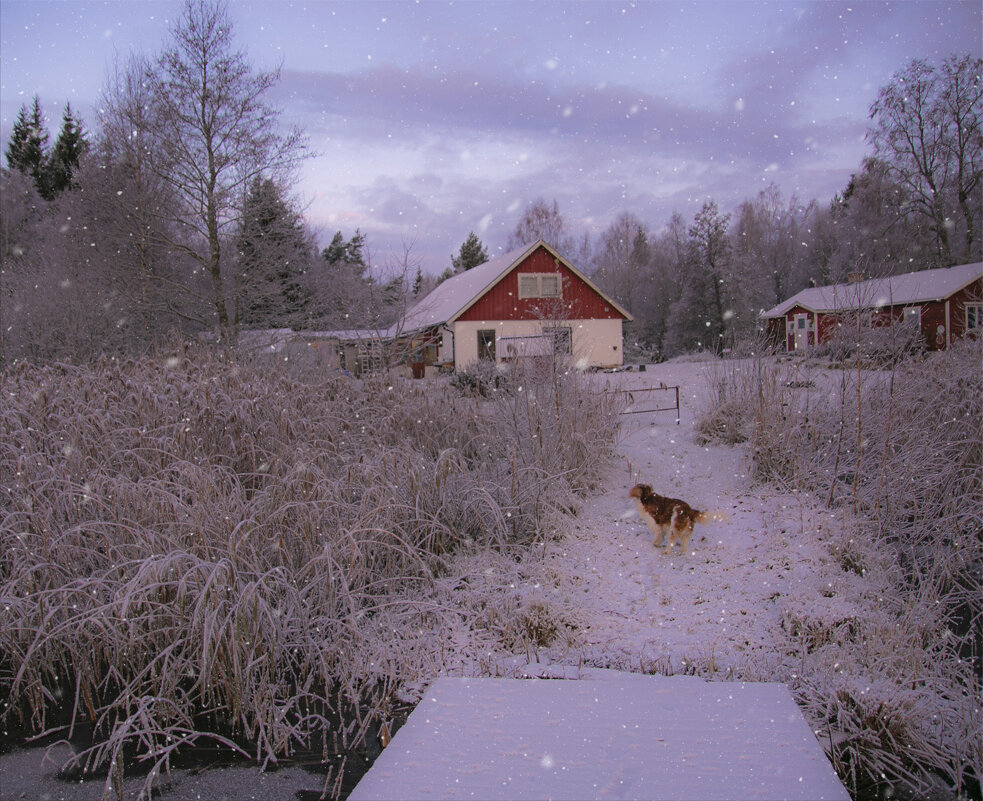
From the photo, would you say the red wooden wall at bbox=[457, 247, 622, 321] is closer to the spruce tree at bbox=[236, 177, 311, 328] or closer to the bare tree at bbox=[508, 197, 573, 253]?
the spruce tree at bbox=[236, 177, 311, 328]

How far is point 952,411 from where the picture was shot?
6.40 m

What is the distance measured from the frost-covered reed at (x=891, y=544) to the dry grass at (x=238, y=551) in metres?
1.74

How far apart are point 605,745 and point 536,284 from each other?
873 inches

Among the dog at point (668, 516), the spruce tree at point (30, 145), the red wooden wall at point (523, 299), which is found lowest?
the dog at point (668, 516)

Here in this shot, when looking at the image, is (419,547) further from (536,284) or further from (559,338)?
(536,284)

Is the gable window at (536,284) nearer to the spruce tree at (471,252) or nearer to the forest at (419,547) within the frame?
the forest at (419,547)

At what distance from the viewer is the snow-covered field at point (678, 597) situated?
2832 millimetres

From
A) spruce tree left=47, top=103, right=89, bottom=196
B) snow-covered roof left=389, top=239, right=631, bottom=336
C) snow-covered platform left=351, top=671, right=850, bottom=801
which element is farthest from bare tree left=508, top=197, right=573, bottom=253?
snow-covered platform left=351, top=671, right=850, bottom=801

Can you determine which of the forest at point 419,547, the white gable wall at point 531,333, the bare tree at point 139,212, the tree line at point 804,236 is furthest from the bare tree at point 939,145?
the bare tree at point 139,212

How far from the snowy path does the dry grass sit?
44cm

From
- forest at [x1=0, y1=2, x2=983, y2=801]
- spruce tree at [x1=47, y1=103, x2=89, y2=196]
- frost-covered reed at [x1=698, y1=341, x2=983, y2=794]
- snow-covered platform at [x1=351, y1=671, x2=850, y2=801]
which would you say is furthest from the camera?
spruce tree at [x1=47, y1=103, x2=89, y2=196]

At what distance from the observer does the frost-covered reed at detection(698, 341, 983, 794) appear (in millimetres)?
A: 2775

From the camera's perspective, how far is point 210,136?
14.3 meters

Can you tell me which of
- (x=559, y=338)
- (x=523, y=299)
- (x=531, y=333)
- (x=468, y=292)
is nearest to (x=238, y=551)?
(x=559, y=338)
